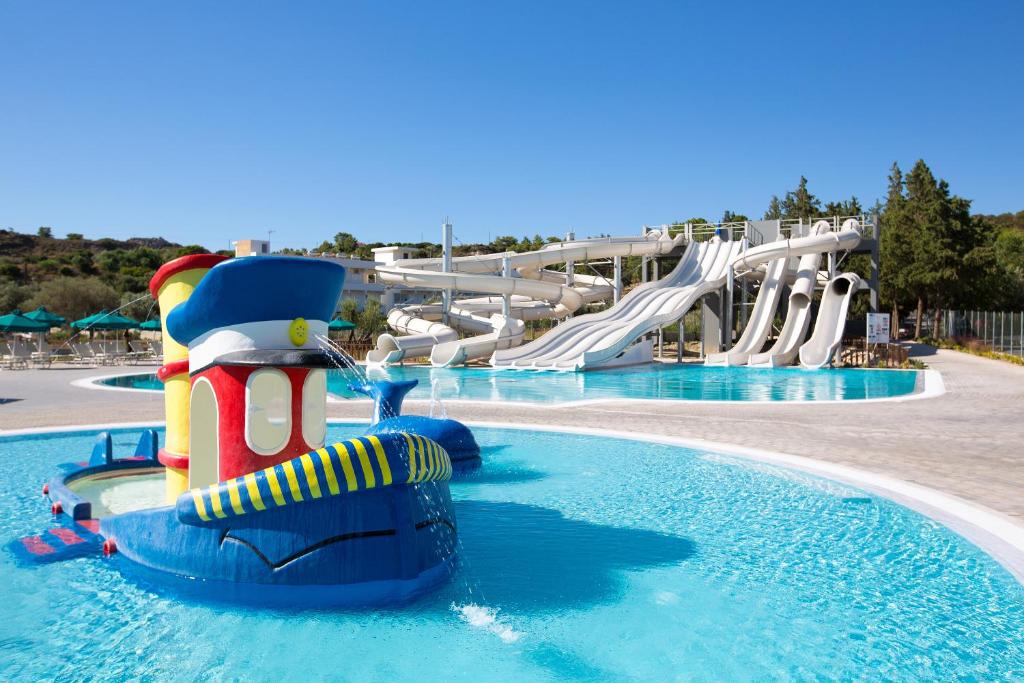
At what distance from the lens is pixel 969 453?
8.83 metres

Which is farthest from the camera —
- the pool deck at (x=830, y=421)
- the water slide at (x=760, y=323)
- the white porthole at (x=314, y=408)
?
the water slide at (x=760, y=323)

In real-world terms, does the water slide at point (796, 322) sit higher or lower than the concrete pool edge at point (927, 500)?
higher

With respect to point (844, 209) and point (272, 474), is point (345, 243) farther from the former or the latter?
point (272, 474)

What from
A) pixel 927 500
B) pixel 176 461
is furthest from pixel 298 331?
pixel 927 500

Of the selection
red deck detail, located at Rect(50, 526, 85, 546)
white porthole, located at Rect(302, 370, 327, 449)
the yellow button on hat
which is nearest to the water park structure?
red deck detail, located at Rect(50, 526, 85, 546)

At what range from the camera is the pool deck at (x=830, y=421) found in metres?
7.96

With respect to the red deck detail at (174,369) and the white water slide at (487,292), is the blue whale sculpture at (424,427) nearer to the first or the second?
the red deck detail at (174,369)

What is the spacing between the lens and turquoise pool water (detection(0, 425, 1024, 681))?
12.9ft

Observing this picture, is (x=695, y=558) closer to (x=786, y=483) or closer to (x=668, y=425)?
(x=786, y=483)

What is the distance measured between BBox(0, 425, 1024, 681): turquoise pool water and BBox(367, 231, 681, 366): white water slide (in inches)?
747

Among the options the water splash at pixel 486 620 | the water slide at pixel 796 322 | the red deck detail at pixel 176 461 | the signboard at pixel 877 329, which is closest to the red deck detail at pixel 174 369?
the red deck detail at pixel 176 461

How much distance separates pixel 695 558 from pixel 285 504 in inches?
113

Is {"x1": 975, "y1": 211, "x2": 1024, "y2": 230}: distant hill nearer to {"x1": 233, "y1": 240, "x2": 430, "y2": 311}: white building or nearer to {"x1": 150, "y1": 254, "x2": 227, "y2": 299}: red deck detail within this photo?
{"x1": 233, "y1": 240, "x2": 430, "y2": 311}: white building

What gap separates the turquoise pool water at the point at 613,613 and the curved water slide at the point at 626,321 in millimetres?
17390
